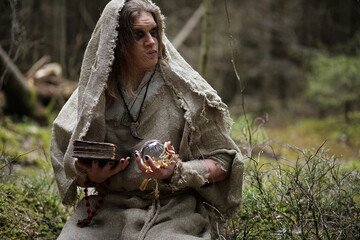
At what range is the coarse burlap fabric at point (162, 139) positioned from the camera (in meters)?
2.40

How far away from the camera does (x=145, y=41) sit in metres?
2.44

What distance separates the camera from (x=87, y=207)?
8.35 feet

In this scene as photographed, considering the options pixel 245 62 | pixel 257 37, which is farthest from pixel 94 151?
pixel 257 37

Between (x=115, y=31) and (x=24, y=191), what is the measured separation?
1811mm

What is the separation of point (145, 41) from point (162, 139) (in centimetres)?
57

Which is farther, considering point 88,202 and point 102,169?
point 88,202

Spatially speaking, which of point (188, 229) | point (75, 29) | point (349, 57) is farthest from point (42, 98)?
point (188, 229)

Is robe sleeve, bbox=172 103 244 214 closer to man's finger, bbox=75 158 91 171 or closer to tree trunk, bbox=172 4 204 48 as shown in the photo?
man's finger, bbox=75 158 91 171

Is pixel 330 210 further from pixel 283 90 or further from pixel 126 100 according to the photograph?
pixel 283 90

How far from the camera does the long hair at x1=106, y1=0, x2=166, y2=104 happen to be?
2432 millimetres

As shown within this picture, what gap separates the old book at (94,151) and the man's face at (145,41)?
567 mm

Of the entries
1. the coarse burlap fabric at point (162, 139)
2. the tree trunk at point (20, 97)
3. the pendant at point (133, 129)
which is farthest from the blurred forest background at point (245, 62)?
the pendant at point (133, 129)

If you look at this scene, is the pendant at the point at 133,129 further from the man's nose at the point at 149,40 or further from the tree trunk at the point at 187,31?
the tree trunk at the point at 187,31

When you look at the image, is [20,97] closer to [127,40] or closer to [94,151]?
[127,40]
